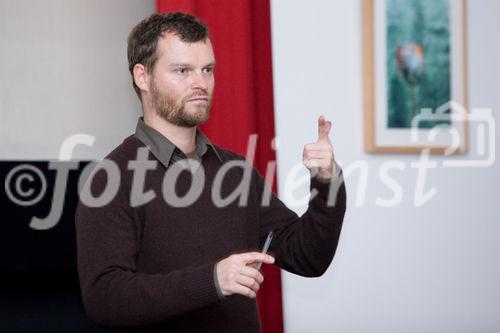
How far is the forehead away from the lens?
4.83 feet

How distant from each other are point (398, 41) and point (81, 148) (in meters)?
1.31

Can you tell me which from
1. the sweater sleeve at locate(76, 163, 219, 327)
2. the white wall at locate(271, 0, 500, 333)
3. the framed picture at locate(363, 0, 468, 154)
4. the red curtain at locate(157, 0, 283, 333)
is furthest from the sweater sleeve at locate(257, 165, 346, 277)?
the framed picture at locate(363, 0, 468, 154)

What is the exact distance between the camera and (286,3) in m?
2.66

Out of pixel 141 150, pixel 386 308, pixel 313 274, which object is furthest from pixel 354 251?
pixel 141 150

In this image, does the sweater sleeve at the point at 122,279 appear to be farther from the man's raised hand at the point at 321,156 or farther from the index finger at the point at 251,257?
the man's raised hand at the point at 321,156

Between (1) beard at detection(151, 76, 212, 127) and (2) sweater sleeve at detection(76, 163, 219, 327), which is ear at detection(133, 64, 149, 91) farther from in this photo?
(2) sweater sleeve at detection(76, 163, 219, 327)

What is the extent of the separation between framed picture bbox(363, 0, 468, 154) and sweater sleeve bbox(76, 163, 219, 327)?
1.57 meters

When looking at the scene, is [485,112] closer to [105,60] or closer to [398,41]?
[398,41]

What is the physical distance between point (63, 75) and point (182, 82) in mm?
1143

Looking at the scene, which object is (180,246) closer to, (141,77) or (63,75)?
(141,77)

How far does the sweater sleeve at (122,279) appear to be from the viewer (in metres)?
1.21

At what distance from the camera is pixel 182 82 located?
4.85 ft

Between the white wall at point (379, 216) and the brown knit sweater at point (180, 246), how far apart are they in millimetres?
1099

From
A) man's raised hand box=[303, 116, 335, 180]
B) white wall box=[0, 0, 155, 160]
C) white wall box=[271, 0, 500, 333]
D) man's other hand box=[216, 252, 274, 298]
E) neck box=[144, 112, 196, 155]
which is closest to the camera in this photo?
man's other hand box=[216, 252, 274, 298]
